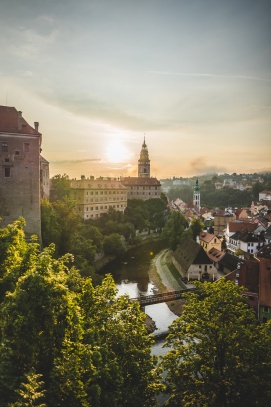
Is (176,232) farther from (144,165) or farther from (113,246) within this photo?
(144,165)

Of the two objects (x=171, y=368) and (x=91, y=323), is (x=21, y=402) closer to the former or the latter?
(x=91, y=323)

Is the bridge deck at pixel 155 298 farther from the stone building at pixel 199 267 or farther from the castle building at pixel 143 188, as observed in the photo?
the castle building at pixel 143 188

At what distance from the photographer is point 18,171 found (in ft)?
85.7

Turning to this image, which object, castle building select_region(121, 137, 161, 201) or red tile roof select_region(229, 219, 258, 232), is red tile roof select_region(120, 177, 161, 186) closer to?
castle building select_region(121, 137, 161, 201)

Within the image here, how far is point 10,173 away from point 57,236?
7156mm

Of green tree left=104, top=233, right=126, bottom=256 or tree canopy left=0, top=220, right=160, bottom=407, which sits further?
green tree left=104, top=233, right=126, bottom=256

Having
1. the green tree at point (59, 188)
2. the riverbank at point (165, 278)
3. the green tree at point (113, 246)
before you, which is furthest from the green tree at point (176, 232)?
the green tree at point (59, 188)

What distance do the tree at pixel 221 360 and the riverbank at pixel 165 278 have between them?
566 inches

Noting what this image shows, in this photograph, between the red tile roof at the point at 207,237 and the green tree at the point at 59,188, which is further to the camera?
the green tree at the point at 59,188

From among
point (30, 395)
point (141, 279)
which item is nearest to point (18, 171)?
point (141, 279)

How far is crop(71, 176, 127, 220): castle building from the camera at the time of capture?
59062mm

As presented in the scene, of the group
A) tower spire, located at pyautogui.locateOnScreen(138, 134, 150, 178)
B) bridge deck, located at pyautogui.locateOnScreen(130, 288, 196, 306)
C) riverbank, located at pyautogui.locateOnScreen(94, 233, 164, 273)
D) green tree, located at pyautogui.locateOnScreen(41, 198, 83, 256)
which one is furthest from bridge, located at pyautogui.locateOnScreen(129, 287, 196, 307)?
tower spire, located at pyautogui.locateOnScreen(138, 134, 150, 178)

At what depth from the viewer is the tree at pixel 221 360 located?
429 inches

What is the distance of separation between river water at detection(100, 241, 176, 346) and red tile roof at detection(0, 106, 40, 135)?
58.7 feet
